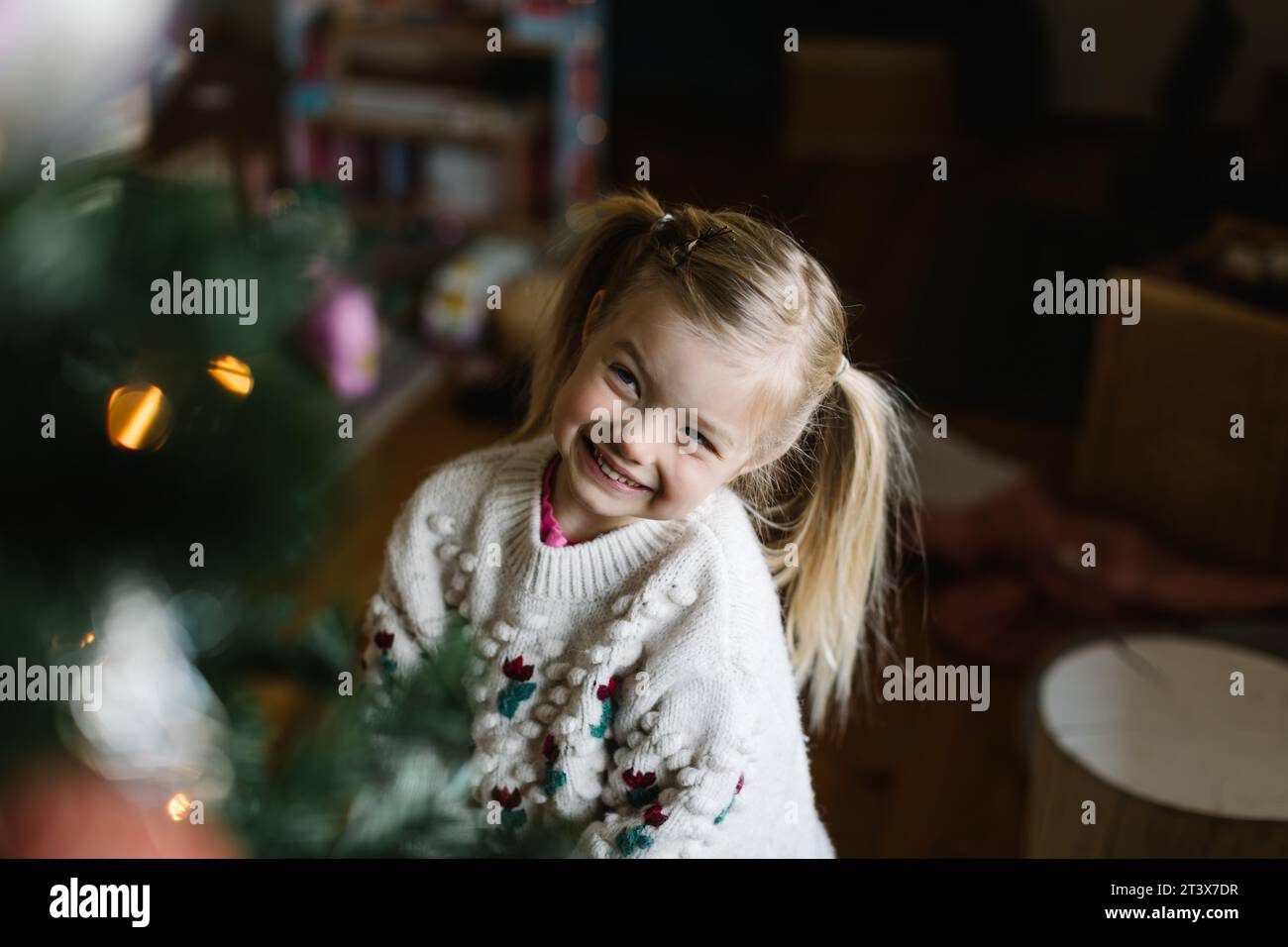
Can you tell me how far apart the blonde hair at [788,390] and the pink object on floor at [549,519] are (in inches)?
2.1

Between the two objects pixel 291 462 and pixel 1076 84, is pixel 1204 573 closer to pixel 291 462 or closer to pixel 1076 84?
pixel 291 462

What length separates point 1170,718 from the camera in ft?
3.93

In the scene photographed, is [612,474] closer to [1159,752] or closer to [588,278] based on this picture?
[588,278]

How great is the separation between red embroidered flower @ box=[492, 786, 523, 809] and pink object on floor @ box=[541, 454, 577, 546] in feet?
0.50

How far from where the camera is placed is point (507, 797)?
774 mm

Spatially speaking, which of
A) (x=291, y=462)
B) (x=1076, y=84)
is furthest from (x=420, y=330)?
(x=1076, y=84)

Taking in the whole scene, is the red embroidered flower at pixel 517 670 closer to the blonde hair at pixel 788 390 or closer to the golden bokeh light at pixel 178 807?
the blonde hair at pixel 788 390

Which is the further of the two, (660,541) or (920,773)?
(920,773)

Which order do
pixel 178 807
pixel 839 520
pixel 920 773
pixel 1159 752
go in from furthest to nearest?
1. pixel 920 773
2. pixel 1159 752
3. pixel 839 520
4. pixel 178 807

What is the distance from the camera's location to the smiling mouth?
0.70m

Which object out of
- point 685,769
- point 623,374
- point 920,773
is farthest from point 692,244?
point 920,773

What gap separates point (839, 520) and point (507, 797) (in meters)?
0.26

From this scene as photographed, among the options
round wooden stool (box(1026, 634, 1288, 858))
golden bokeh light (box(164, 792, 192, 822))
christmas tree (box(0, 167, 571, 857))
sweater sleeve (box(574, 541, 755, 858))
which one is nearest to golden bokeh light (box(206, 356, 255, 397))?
christmas tree (box(0, 167, 571, 857))

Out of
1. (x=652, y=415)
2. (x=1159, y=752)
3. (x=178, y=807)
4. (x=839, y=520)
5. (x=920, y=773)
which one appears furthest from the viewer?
(x=920, y=773)
